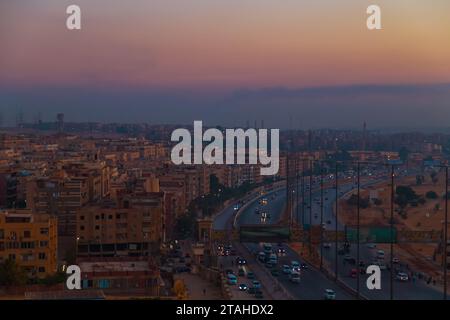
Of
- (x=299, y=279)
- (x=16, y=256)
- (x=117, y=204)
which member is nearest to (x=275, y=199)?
(x=117, y=204)

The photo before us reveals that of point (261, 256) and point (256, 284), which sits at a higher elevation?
point (256, 284)

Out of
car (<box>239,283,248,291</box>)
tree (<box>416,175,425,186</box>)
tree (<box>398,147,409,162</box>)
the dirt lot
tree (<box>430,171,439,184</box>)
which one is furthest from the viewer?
tree (<box>398,147,409,162</box>)

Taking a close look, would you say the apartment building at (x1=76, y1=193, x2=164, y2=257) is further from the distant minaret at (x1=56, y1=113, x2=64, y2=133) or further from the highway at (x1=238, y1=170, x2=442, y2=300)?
the distant minaret at (x1=56, y1=113, x2=64, y2=133)

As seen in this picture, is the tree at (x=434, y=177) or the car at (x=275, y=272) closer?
the car at (x=275, y=272)

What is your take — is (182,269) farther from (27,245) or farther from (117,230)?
(27,245)

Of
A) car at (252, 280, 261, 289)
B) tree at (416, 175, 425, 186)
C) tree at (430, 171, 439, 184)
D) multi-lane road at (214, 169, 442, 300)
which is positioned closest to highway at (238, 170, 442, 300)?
multi-lane road at (214, 169, 442, 300)

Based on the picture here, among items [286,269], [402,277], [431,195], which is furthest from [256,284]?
[431,195]

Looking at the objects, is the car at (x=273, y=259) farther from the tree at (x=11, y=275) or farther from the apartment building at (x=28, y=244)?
the tree at (x=11, y=275)

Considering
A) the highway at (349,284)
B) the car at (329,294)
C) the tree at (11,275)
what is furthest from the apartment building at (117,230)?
the car at (329,294)
